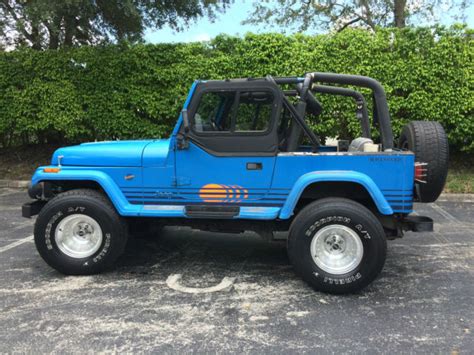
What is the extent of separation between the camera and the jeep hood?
4.16 m

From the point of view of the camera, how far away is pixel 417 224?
3842 millimetres

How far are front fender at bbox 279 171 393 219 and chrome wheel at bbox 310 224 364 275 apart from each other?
36cm

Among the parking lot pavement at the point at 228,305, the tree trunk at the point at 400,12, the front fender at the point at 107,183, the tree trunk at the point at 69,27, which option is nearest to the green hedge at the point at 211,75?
the tree trunk at the point at 69,27

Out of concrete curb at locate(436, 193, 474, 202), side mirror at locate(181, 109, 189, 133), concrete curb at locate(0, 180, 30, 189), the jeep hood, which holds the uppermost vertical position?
side mirror at locate(181, 109, 189, 133)

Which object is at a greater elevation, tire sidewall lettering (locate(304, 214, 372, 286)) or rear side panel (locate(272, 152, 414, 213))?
rear side panel (locate(272, 152, 414, 213))

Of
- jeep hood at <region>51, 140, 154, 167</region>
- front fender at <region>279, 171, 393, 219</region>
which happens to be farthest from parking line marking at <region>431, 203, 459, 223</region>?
jeep hood at <region>51, 140, 154, 167</region>

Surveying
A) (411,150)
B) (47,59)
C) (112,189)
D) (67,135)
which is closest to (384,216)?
(411,150)

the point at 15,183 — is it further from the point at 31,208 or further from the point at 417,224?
the point at 417,224

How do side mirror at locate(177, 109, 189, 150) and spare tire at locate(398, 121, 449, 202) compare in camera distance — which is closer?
spare tire at locate(398, 121, 449, 202)

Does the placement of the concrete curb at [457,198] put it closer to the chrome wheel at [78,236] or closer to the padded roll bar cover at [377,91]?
the padded roll bar cover at [377,91]

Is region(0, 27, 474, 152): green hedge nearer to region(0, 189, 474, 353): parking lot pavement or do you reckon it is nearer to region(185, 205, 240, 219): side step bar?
region(0, 189, 474, 353): parking lot pavement

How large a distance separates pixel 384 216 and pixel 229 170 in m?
1.58

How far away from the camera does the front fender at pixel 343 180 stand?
3686 millimetres

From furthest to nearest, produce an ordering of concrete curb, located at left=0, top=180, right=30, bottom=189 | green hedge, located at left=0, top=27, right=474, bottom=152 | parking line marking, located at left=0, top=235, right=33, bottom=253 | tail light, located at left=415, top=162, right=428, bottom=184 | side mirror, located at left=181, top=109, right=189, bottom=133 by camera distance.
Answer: concrete curb, located at left=0, top=180, right=30, bottom=189, green hedge, located at left=0, top=27, right=474, bottom=152, parking line marking, located at left=0, top=235, right=33, bottom=253, side mirror, located at left=181, top=109, right=189, bottom=133, tail light, located at left=415, top=162, right=428, bottom=184
